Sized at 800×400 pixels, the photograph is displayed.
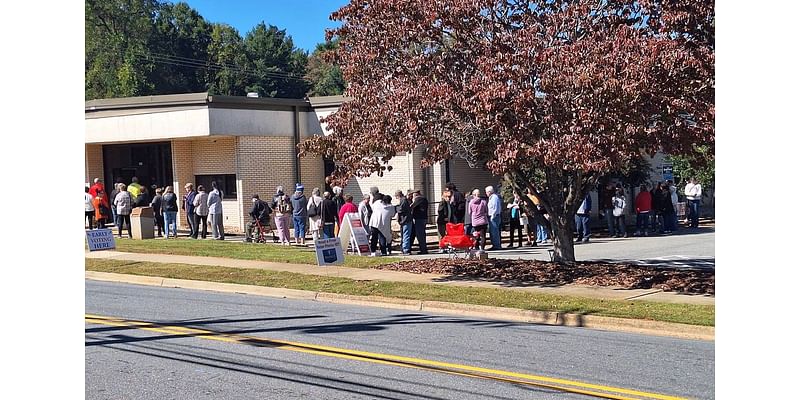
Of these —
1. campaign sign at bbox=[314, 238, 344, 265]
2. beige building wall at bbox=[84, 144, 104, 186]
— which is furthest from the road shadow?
beige building wall at bbox=[84, 144, 104, 186]

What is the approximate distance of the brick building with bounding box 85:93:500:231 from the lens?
91.3 feet

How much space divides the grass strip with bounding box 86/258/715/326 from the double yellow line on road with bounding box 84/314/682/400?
3823 millimetres

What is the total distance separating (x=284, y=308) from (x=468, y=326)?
128 inches

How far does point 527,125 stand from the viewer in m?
13.9

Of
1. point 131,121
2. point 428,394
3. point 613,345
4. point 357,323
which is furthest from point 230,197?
point 428,394

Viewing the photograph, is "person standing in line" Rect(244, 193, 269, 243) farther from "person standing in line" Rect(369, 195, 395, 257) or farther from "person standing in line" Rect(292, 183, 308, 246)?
"person standing in line" Rect(369, 195, 395, 257)

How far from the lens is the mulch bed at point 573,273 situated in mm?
15078

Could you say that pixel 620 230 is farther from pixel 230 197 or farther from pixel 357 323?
pixel 357 323

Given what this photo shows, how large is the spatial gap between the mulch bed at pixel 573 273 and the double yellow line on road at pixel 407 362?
636cm

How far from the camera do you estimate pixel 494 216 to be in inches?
866

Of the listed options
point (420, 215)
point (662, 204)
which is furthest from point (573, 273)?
point (662, 204)

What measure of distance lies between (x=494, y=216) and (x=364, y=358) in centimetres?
1276

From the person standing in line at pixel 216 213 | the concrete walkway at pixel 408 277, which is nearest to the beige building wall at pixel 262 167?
the person standing in line at pixel 216 213

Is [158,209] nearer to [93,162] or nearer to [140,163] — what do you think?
[140,163]
